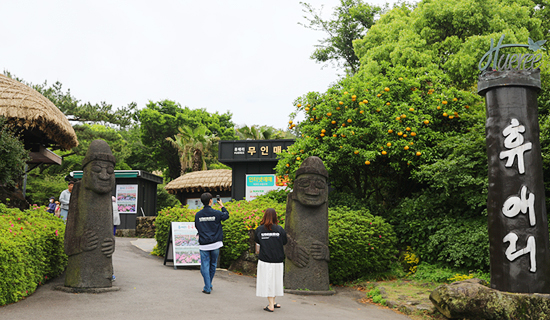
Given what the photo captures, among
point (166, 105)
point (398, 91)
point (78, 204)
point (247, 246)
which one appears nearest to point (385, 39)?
point (398, 91)

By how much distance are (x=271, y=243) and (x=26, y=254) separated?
142 inches

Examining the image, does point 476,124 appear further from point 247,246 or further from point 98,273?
point 98,273

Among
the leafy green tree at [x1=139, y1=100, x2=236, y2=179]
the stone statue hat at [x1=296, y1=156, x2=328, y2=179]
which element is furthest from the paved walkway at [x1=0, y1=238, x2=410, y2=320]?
the leafy green tree at [x1=139, y1=100, x2=236, y2=179]

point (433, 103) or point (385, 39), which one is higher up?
point (385, 39)

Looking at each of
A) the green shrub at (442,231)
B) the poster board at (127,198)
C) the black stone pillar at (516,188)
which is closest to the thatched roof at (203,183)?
the poster board at (127,198)

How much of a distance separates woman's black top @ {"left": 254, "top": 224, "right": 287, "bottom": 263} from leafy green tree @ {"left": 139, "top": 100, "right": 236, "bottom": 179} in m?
29.0

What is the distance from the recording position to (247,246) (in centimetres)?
1014

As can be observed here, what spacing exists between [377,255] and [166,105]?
31.5 meters

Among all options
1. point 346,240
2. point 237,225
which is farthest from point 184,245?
point 346,240

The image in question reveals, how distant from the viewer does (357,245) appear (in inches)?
372

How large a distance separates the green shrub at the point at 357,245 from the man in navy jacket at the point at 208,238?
2.81 meters

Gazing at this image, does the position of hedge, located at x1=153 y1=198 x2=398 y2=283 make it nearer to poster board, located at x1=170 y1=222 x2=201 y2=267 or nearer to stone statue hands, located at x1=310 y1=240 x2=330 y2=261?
poster board, located at x1=170 y1=222 x2=201 y2=267

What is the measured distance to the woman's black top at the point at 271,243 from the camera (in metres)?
6.50

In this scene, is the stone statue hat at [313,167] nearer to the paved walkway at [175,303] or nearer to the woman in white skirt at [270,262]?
the woman in white skirt at [270,262]
